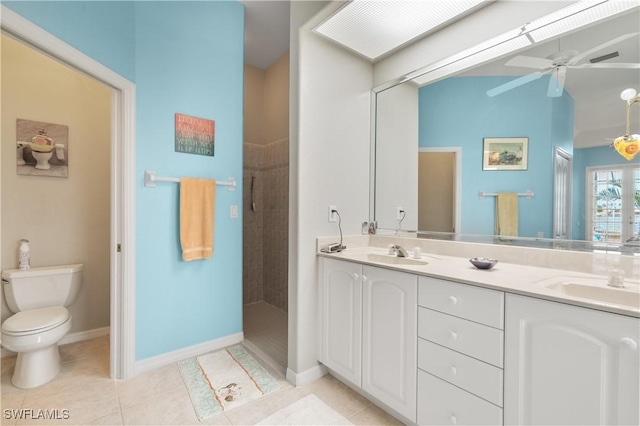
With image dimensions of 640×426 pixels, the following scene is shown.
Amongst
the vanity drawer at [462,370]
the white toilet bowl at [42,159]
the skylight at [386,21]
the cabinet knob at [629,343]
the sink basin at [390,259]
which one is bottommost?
the vanity drawer at [462,370]

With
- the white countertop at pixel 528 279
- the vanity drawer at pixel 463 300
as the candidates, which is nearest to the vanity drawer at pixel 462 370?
the vanity drawer at pixel 463 300

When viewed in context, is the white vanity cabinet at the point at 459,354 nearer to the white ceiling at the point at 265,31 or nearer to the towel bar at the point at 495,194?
the towel bar at the point at 495,194

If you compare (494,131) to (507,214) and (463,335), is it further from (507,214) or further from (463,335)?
(463,335)

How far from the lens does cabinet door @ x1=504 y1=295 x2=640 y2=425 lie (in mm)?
867

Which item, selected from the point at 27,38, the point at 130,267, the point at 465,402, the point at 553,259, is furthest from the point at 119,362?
the point at 553,259

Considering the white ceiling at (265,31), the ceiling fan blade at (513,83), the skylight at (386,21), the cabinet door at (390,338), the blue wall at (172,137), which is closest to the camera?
the cabinet door at (390,338)

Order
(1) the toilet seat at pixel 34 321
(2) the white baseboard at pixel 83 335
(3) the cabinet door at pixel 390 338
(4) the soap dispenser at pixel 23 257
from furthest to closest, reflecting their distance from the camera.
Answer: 1. (2) the white baseboard at pixel 83 335
2. (4) the soap dispenser at pixel 23 257
3. (1) the toilet seat at pixel 34 321
4. (3) the cabinet door at pixel 390 338

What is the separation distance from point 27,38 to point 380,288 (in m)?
2.16

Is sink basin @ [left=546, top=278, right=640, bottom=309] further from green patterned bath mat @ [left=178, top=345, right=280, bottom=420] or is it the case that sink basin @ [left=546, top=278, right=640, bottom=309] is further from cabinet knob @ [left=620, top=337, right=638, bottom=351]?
green patterned bath mat @ [left=178, top=345, right=280, bottom=420]

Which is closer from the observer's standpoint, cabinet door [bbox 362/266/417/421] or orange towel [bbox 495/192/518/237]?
cabinet door [bbox 362/266/417/421]

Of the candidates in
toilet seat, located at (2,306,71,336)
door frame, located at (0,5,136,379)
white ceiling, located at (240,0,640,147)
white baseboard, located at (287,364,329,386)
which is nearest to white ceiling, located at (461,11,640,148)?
white ceiling, located at (240,0,640,147)

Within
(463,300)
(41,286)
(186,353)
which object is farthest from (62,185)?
(463,300)

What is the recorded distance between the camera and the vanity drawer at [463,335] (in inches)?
44.4

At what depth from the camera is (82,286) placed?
2.50 metres
